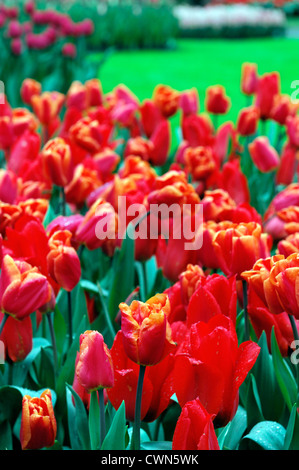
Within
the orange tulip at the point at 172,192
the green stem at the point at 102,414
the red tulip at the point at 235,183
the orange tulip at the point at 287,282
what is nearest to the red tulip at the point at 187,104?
the red tulip at the point at 235,183

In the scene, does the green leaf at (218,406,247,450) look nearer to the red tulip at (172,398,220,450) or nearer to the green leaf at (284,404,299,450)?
the green leaf at (284,404,299,450)

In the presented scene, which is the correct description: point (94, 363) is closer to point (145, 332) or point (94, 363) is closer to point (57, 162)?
point (145, 332)

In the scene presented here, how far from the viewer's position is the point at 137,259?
137 cm

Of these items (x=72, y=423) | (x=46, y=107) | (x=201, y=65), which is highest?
(x=46, y=107)

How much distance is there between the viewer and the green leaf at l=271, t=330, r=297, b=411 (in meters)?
1.04

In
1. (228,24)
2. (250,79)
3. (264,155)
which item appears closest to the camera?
(264,155)

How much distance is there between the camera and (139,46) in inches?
502

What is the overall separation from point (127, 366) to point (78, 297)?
39cm

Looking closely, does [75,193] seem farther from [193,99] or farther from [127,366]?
[193,99]

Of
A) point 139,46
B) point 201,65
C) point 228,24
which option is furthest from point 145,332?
point 228,24

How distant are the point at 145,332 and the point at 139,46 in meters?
12.4

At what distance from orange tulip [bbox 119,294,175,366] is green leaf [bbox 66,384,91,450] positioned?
0.19 meters

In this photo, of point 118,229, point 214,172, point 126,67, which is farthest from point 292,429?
point 126,67

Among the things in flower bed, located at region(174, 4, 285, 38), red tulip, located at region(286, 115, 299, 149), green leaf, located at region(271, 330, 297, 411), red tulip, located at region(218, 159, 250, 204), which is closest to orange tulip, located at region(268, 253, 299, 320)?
Result: green leaf, located at region(271, 330, 297, 411)
